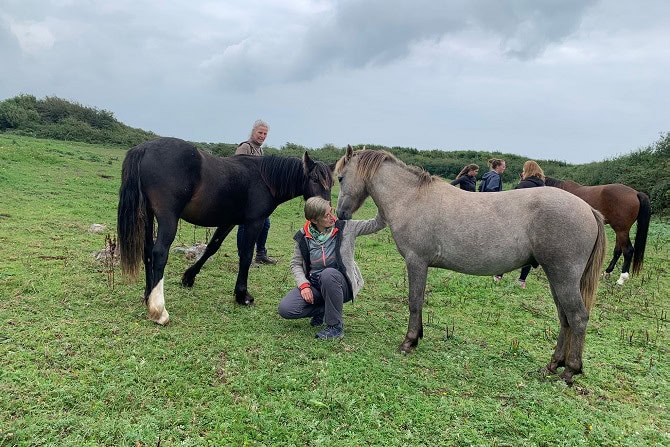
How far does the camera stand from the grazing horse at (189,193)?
4.09m

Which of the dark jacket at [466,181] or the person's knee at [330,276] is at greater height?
the dark jacket at [466,181]

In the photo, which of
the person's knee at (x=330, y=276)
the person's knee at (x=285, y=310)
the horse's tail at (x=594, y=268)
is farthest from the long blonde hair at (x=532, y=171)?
the person's knee at (x=285, y=310)

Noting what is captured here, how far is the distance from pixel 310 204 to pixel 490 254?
5.83ft

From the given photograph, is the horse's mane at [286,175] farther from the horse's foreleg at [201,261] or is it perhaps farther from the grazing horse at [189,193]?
the horse's foreleg at [201,261]

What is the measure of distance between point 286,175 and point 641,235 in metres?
6.70

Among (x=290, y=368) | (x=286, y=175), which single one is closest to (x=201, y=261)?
(x=286, y=175)

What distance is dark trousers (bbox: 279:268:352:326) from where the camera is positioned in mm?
4004

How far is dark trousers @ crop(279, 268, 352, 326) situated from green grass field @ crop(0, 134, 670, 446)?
244mm

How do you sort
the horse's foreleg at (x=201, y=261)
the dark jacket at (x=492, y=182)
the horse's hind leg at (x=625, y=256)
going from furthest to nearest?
the horse's hind leg at (x=625, y=256) < the dark jacket at (x=492, y=182) < the horse's foreleg at (x=201, y=261)

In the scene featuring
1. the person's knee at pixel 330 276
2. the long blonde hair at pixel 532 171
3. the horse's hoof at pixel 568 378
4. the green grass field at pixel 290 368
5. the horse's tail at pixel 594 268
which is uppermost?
the long blonde hair at pixel 532 171

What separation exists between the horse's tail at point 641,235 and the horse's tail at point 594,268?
15.1 feet

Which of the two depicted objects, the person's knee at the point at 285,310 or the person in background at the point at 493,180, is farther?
the person in background at the point at 493,180

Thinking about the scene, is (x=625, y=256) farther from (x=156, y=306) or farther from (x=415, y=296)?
(x=156, y=306)

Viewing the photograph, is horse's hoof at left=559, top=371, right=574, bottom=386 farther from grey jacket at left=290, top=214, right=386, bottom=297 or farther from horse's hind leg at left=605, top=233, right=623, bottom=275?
horse's hind leg at left=605, top=233, right=623, bottom=275
